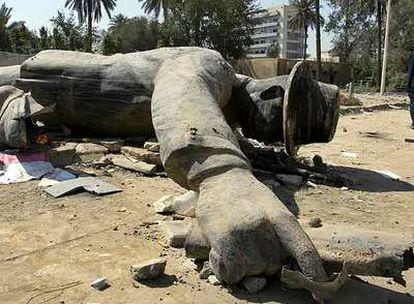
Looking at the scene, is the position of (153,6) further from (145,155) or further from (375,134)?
(145,155)

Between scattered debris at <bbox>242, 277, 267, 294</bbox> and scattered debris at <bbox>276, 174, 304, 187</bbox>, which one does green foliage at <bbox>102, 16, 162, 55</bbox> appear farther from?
scattered debris at <bbox>242, 277, 267, 294</bbox>

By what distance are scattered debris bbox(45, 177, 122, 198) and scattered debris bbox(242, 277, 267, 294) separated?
213cm

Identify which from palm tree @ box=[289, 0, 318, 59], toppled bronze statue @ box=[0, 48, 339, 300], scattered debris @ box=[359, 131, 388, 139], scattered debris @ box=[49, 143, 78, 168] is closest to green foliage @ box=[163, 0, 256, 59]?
palm tree @ box=[289, 0, 318, 59]

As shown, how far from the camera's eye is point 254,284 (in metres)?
2.58

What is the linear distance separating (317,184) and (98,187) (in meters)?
2.09

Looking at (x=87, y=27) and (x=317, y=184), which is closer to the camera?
(x=317, y=184)

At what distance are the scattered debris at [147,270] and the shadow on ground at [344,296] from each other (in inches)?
17.2

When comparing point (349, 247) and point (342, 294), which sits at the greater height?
point (349, 247)

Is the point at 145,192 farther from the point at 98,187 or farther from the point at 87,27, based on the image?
the point at 87,27

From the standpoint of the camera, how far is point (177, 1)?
30.3 metres

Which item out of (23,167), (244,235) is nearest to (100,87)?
(23,167)

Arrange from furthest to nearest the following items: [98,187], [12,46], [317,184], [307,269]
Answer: [12,46]
[317,184]
[98,187]
[307,269]

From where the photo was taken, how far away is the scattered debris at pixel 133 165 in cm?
511

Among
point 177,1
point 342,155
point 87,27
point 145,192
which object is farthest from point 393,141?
point 87,27
